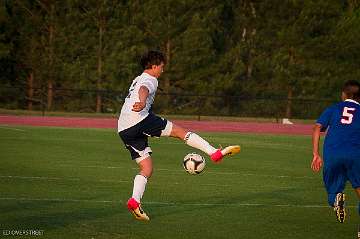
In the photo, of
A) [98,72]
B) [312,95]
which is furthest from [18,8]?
[312,95]

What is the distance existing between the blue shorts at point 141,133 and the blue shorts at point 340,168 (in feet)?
7.30

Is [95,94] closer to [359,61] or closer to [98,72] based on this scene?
[98,72]

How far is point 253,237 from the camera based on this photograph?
10.5 metres

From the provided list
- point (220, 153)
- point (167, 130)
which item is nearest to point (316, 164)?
point (220, 153)

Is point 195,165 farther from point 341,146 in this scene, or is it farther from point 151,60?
point 341,146

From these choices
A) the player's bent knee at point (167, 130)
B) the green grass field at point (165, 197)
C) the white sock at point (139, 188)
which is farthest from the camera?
the player's bent knee at point (167, 130)

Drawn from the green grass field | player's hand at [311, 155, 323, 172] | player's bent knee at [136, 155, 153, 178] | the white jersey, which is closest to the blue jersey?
player's hand at [311, 155, 323, 172]

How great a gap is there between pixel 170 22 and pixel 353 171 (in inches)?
1744

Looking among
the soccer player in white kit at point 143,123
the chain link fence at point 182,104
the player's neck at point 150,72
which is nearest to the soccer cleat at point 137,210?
the soccer player in white kit at point 143,123

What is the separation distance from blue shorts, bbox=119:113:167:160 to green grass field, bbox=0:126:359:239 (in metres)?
0.87

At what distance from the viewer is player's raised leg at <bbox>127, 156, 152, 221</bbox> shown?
443 inches

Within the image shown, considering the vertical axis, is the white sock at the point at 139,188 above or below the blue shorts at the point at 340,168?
below

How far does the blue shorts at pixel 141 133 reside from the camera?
1177cm

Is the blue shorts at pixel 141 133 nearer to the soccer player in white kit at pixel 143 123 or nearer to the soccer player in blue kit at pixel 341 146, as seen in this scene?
the soccer player in white kit at pixel 143 123
